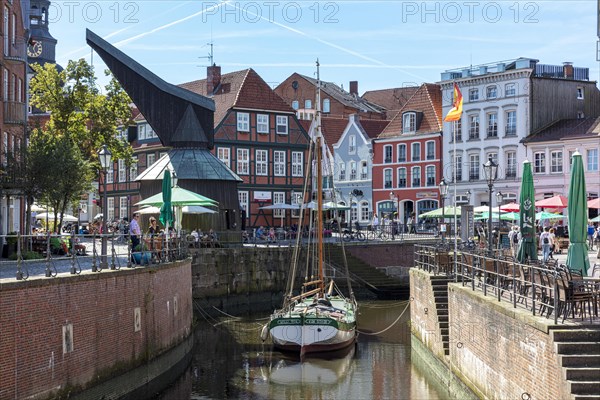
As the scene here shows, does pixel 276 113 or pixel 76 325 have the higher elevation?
pixel 276 113

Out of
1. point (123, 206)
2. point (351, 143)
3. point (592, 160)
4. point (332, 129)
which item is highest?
point (332, 129)

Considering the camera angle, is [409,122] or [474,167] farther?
[409,122]

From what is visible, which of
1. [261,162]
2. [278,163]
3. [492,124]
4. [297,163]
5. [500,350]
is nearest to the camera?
[500,350]

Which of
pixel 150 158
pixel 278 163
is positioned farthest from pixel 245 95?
pixel 150 158

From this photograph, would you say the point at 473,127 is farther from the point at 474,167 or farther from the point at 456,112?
the point at 456,112

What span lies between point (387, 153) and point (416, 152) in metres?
2.99

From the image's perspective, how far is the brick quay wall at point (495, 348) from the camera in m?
15.5

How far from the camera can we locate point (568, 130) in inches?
2437

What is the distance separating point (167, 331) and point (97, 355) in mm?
6368

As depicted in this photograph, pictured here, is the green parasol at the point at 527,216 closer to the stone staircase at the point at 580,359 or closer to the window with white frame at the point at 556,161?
the stone staircase at the point at 580,359

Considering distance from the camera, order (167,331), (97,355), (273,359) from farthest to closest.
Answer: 1. (273,359)
2. (167,331)
3. (97,355)

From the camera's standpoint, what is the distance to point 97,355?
20.9m

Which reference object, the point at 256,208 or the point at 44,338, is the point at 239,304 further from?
the point at 44,338

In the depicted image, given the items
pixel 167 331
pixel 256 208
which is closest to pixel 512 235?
pixel 167 331
